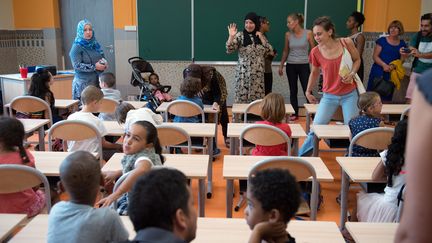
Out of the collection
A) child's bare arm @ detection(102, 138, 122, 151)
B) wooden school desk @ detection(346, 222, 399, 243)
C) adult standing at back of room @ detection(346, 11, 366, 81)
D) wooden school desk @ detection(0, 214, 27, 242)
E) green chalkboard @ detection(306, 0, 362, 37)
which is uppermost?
green chalkboard @ detection(306, 0, 362, 37)

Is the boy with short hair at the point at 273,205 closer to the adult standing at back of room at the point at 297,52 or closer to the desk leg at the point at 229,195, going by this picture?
the desk leg at the point at 229,195

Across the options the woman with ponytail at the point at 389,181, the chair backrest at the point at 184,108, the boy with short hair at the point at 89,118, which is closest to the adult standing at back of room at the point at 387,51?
the chair backrest at the point at 184,108

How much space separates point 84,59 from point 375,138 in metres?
4.26

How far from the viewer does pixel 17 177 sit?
2.48 m

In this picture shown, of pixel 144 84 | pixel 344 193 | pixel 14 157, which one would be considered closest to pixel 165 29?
pixel 144 84

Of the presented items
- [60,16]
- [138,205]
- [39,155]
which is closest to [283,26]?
[60,16]

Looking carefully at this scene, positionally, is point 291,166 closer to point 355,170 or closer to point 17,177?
point 355,170

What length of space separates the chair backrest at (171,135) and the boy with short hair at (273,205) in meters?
2.02

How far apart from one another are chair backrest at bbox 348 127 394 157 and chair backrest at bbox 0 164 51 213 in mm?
2271

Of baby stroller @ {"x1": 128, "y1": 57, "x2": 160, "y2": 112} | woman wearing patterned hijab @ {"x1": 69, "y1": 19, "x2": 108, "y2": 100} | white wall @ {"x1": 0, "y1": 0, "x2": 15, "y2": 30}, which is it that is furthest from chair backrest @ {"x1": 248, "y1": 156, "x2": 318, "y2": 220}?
white wall @ {"x1": 0, "y1": 0, "x2": 15, "y2": 30}

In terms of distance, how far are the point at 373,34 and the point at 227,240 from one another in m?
6.83

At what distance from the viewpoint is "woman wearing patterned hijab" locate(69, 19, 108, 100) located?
6.22 metres

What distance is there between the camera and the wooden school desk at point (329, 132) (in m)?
3.94

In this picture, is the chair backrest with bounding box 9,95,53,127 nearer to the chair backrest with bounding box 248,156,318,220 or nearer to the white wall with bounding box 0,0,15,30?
the chair backrest with bounding box 248,156,318,220
